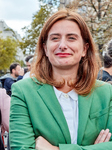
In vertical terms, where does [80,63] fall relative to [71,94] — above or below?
above

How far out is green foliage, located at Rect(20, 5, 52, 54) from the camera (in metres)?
21.1

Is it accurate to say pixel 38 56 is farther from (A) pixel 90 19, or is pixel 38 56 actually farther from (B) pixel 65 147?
(A) pixel 90 19

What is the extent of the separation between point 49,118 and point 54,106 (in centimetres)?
11

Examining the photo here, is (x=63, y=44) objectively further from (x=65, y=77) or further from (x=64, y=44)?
(x=65, y=77)

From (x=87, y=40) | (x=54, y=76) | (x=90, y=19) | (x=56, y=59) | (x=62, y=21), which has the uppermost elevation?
(x=90, y=19)

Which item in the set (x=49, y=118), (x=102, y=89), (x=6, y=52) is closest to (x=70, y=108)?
(x=49, y=118)

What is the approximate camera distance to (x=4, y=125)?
8.93 feet

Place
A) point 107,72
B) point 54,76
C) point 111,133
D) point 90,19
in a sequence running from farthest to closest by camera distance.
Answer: point 90,19, point 107,72, point 54,76, point 111,133

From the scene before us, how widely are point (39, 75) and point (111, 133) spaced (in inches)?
32.4

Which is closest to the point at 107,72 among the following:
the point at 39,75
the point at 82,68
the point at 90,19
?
the point at 82,68

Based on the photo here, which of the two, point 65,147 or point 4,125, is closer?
point 65,147

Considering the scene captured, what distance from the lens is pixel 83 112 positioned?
200 cm

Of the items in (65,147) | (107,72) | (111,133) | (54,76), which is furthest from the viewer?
(107,72)

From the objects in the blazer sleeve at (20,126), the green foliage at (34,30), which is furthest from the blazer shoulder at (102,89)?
the green foliage at (34,30)
